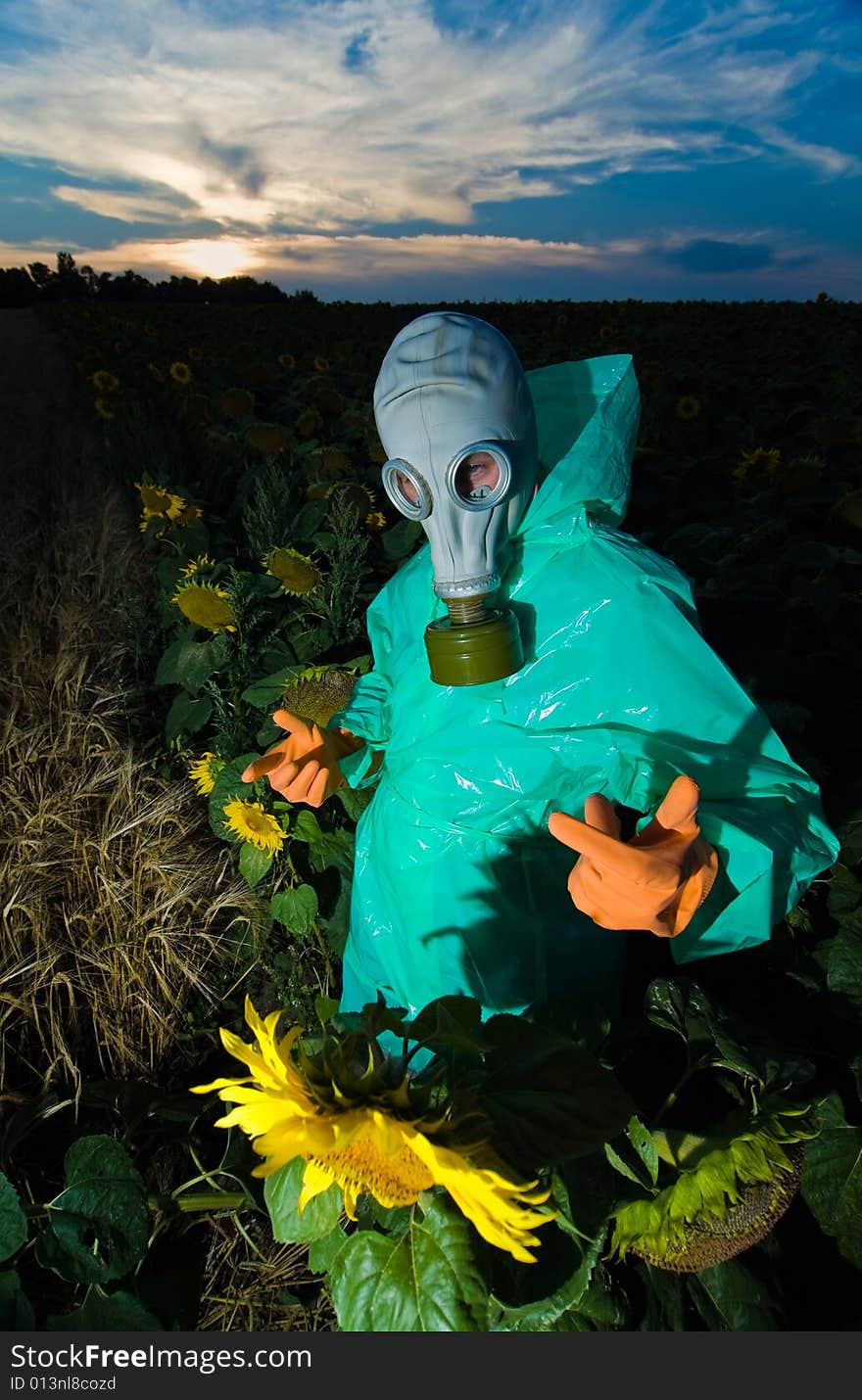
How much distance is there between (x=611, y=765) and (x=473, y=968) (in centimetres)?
38

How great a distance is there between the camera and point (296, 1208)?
76 cm

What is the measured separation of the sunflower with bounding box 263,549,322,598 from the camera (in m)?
2.06

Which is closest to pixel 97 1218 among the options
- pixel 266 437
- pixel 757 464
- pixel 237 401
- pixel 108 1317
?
pixel 108 1317

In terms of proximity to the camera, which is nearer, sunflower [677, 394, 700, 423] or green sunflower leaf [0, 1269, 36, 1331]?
green sunflower leaf [0, 1269, 36, 1331]

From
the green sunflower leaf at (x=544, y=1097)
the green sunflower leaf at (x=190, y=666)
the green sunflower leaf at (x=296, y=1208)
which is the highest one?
the green sunflower leaf at (x=544, y=1097)

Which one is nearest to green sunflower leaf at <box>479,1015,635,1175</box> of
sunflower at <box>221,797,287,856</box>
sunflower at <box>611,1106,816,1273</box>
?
sunflower at <box>611,1106,816,1273</box>

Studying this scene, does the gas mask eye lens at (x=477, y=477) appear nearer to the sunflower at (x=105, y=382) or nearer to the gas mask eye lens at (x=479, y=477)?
the gas mask eye lens at (x=479, y=477)

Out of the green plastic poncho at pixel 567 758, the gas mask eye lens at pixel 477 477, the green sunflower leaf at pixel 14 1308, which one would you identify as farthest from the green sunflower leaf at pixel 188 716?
the gas mask eye lens at pixel 477 477

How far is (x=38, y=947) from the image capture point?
1787mm

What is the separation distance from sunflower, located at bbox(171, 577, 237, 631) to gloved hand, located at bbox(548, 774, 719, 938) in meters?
1.42

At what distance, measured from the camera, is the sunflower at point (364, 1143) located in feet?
1.90

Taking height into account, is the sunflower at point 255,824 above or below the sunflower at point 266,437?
below

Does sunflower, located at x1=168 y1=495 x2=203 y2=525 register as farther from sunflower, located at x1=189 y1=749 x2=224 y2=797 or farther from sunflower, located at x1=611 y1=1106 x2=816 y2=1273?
sunflower, located at x1=611 y1=1106 x2=816 y2=1273

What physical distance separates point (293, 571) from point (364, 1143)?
1642mm
